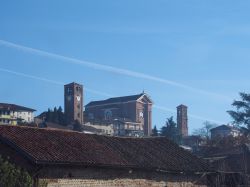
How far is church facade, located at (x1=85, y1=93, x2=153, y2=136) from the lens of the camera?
5069 inches

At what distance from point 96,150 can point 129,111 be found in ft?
339

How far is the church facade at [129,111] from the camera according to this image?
422 feet

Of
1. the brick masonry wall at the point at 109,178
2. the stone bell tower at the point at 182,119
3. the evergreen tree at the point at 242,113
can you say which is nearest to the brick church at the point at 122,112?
the stone bell tower at the point at 182,119

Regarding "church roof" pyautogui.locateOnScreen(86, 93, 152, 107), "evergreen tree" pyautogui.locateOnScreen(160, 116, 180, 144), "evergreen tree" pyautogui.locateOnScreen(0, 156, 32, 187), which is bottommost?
"evergreen tree" pyautogui.locateOnScreen(0, 156, 32, 187)

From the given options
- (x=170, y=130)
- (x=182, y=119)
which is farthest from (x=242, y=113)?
(x=182, y=119)

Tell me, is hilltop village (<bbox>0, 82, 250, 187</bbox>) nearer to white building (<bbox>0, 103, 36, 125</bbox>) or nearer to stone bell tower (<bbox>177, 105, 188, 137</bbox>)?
white building (<bbox>0, 103, 36, 125</bbox>)

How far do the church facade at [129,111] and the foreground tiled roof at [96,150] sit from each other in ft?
300

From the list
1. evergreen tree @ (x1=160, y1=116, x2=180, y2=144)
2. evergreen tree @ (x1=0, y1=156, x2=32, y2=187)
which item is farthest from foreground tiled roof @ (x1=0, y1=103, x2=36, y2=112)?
evergreen tree @ (x1=0, y1=156, x2=32, y2=187)

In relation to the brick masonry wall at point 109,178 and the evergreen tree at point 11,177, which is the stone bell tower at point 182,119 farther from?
the evergreen tree at point 11,177

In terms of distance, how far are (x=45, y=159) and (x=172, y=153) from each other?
38.3 feet

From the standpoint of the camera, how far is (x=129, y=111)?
13162 centimetres

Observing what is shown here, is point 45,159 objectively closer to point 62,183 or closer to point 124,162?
point 62,183

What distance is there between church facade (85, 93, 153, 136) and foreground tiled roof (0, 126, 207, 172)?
91.4 metres

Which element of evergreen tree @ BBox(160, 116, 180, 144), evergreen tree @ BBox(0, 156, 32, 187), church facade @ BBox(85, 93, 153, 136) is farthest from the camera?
church facade @ BBox(85, 93, 153, 136)
